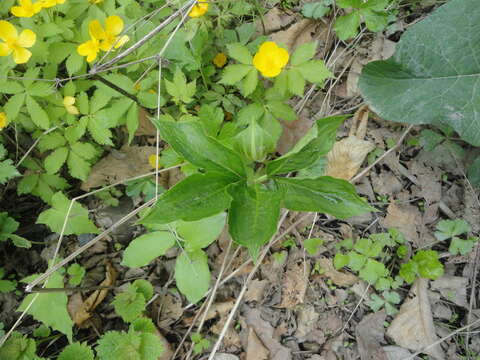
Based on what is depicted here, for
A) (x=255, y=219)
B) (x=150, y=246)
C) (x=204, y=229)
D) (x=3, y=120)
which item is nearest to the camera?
(x=255, y=219)

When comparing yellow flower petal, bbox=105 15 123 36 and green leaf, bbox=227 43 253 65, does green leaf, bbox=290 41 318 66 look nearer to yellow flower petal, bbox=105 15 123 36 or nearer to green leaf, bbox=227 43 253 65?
green leaf, bbox=227 43 253 65

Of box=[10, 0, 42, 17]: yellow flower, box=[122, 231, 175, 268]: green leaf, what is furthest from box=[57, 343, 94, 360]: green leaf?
box=[10, 0, 42, 17]: yellow flower

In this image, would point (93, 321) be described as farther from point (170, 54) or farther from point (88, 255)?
point (170, 54)

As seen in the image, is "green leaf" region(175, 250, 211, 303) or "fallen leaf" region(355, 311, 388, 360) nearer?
"green leaf" region(175, 250, 211, 303)

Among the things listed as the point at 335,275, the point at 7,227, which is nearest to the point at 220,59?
the point at 335,275

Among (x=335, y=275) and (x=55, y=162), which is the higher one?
(x=55, y=162)

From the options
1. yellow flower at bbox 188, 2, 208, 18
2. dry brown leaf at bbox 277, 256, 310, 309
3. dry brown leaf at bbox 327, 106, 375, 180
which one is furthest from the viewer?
dry brown leaf at bbox 327, 106, 375, 180

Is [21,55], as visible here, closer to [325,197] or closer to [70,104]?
[70,104]
